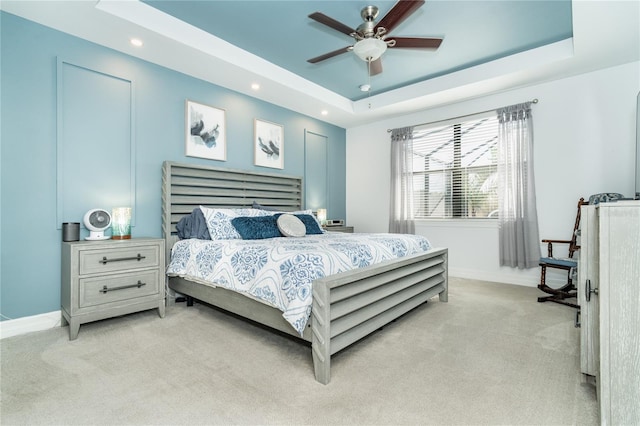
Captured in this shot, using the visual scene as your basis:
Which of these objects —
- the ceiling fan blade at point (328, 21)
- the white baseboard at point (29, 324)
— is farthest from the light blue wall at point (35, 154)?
the ceiling fan blade at point (328, 21)

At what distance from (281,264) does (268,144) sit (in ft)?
10.1

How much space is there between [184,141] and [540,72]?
4.45m

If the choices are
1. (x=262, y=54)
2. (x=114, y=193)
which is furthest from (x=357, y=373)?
(x=262, y=54)

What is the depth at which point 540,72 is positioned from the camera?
3738 millimetres

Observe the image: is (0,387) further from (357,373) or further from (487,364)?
(487,364)

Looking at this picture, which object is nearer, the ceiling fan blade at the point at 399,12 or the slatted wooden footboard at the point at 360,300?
the slatted wooden footboard at the point at 360,300

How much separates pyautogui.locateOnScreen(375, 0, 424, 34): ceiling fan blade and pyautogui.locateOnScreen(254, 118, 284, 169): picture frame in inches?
96.8

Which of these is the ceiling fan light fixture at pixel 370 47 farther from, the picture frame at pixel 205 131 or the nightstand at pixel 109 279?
the nightstand at pixel 109 279

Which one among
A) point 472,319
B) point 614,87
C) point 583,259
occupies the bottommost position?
point 472,319

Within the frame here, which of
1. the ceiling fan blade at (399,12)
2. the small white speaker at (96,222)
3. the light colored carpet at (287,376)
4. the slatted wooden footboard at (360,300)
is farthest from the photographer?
the small white speaker at (96,222)

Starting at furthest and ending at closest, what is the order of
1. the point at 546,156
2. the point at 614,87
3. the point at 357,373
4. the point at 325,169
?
1. the point at 325,169
2. the point at 546,156
3. the point at 614,87
4. the point at 357,373

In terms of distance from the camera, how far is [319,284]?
1.78 m

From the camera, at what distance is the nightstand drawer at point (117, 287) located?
2525 mm

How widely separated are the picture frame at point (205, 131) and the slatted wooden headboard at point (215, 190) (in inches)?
9.2
